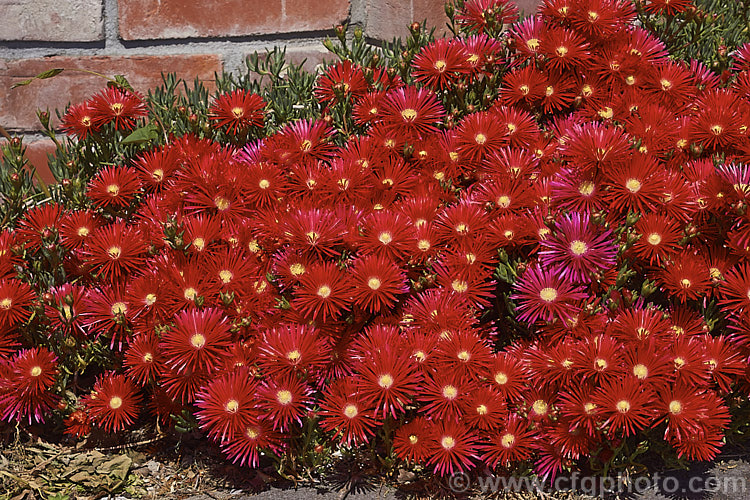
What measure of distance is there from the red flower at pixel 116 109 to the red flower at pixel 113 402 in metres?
0.55

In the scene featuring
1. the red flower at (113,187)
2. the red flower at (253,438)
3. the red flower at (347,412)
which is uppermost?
the red flower at (113,187)

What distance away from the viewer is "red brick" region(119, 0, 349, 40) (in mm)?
2006

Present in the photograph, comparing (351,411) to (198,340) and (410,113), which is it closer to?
(198,340)

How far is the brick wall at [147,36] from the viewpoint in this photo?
200 cm

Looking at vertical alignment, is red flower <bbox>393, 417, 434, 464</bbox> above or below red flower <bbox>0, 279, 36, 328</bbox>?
below

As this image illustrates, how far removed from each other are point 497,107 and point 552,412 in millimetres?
693

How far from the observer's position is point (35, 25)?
2002 millimetres

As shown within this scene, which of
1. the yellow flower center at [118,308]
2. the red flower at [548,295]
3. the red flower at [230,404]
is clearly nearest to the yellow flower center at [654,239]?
the red flower at [548,295]

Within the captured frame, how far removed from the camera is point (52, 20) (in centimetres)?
200

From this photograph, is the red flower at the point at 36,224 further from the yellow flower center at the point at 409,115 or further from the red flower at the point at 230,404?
the yellow flower center at the point at 409,115

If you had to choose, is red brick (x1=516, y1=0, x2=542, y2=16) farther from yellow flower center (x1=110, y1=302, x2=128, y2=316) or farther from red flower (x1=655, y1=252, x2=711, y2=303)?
yellow flower center (x1=110, y1=302, x2=128, y2=316)

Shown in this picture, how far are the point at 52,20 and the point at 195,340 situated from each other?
1.20 metres

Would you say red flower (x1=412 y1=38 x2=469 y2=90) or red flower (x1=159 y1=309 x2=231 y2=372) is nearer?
red flower (x1=159 y1=309 x2=231 y2=372)

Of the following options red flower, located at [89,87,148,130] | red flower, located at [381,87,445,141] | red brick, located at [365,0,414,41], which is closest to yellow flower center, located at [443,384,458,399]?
red flower, located at [381,87,445,141]
